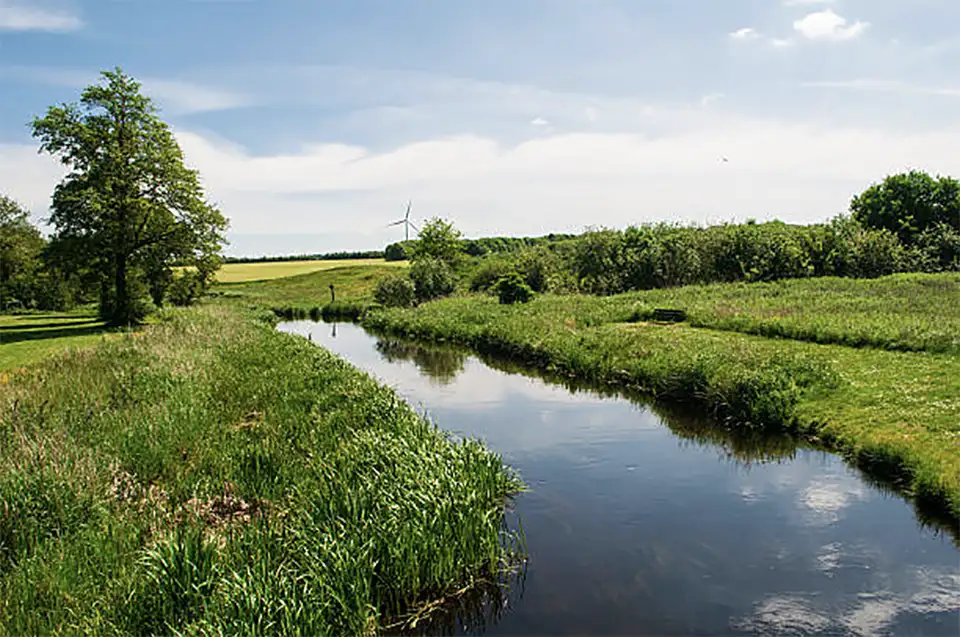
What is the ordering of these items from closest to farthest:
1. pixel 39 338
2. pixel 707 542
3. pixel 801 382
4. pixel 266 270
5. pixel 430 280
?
pixel 707 542
pixel 801 382
pixel 39 338
pixel 430 280
pixel 266 270

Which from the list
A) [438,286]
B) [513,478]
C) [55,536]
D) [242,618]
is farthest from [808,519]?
[438,286]

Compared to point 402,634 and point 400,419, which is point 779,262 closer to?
point 400,419

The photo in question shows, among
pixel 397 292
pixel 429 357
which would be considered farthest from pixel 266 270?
pixel 429 357

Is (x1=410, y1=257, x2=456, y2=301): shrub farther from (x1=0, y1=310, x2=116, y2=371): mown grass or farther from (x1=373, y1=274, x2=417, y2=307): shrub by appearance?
(x1=0, y1=310, x2=116, y2=371): mown grass

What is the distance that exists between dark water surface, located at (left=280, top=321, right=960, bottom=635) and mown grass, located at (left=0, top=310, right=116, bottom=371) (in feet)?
49.9

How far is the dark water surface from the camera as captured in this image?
7.69 m

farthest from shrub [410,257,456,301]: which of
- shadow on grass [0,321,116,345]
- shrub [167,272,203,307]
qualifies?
shadow on grass [0,321,116,345]

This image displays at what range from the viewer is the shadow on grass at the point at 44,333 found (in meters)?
27.2

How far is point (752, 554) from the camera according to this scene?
928 cm

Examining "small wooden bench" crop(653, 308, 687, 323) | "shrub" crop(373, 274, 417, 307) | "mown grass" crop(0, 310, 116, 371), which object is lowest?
"mown grass" crop(0, 310, 116, 371)

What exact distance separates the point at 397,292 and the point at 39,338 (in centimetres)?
2953

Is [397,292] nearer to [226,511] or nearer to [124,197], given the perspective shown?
[124,197]

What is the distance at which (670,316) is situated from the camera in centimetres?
3083

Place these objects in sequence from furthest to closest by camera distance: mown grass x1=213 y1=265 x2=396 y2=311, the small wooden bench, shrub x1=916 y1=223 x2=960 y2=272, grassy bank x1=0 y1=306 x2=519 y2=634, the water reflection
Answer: mown grass x1=213 y1=265 x2=396 y2=311 < shrub x1=916 y1=223 x2=960 y2=272 < the small wooden bench < the water reflection < grassy bank x1=0 y1=306 x2=519 y2=634
